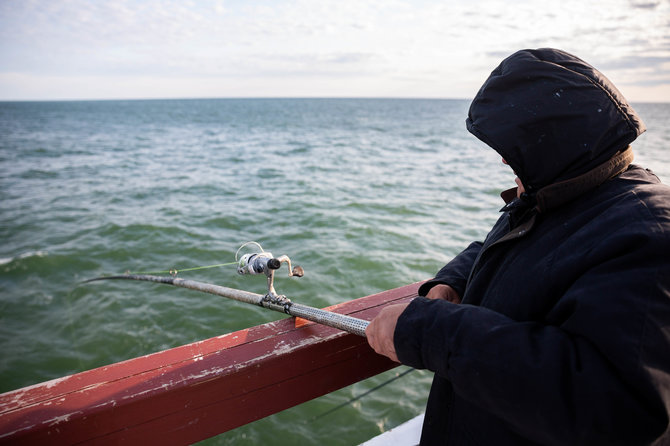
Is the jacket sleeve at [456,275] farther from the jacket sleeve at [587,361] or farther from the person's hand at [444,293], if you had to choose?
the jacket sleeve at [587,361]

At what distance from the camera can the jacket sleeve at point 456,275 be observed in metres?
1.89

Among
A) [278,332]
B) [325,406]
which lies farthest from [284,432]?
[278,332]

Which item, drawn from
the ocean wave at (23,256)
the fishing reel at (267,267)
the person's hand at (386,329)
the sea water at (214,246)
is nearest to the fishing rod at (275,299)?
the fishing reel at (267,267)

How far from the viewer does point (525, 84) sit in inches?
49.5

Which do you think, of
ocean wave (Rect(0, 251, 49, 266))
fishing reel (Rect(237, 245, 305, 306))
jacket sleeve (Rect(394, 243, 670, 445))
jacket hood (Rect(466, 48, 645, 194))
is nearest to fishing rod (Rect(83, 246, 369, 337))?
fishing reel (Rect(237, 245, 305, 306))

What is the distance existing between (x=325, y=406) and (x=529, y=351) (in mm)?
4359

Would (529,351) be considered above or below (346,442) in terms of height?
above

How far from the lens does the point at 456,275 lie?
193cm

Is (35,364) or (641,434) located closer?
(641,434)

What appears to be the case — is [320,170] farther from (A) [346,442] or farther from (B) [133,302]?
(A) [346,442]

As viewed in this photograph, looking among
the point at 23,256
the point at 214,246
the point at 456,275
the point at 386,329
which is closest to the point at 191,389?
the point at 386,329

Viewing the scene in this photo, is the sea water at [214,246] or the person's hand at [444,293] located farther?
the sea water at [214,246]

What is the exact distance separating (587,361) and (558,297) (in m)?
0.23

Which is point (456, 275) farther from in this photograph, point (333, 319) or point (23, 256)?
point (23, 256)
